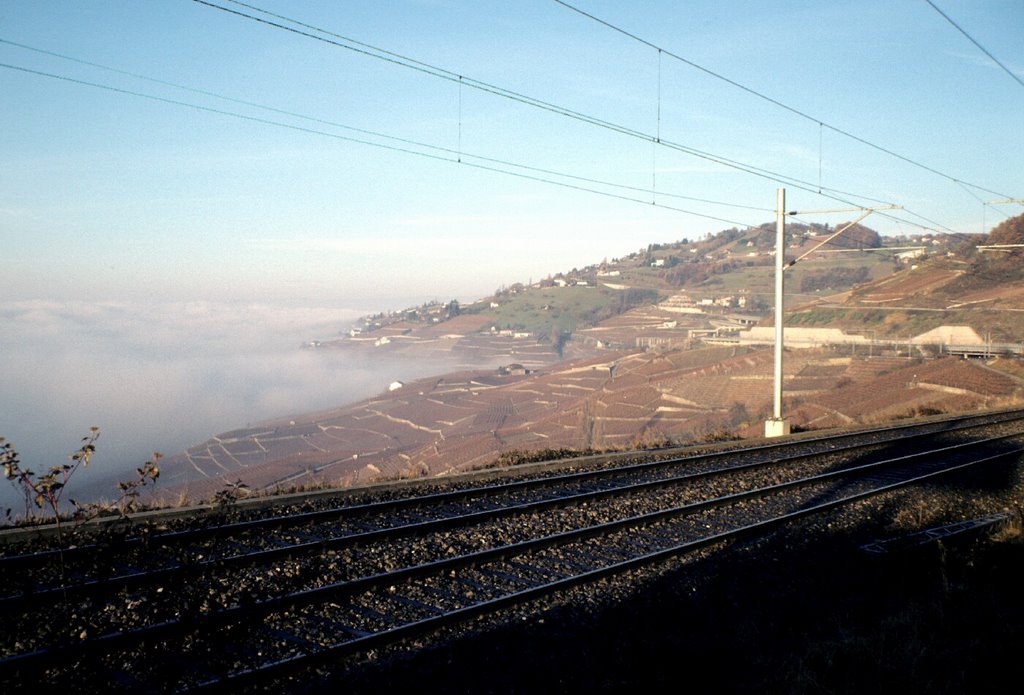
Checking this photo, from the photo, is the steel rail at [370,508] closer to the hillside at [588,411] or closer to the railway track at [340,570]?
the railway track at [340,570]

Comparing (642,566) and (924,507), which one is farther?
(924,507)

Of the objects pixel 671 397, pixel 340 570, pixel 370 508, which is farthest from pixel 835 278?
pixel 340 570

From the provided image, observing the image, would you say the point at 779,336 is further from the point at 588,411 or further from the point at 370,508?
the point at 588,411

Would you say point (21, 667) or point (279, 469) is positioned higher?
point (21, 667)

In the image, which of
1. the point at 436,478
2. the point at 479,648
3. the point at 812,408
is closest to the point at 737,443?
the point at 436,478

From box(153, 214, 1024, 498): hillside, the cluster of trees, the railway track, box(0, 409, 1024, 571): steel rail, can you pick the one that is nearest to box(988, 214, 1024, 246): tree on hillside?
box(153, 214, 1024, 498): hillside

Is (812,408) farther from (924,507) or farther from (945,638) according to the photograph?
(945,638)

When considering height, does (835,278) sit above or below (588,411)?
above

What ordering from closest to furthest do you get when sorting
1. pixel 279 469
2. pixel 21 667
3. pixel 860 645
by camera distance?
pixel 21 667 < pixel 860 645 < pixel 279 469
